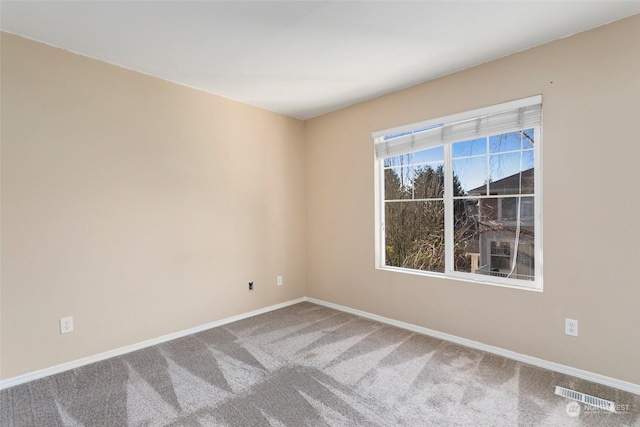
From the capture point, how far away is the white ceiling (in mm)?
1968

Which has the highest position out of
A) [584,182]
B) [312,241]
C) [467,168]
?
[467,168]

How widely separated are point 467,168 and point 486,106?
0.57 m

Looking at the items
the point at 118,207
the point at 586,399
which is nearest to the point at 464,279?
the point at 586,399

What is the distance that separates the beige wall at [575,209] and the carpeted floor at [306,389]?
0.26m

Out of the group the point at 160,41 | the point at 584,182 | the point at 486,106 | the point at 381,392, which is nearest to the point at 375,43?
the point at 486,106

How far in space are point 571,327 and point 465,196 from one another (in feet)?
4.31

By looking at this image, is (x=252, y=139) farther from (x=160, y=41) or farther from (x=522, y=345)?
(x=522, y=345)

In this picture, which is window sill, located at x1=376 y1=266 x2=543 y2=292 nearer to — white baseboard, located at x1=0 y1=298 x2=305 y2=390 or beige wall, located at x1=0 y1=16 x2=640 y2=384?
beige wall, located at x1=0 y1=16 x2=640 y2=384

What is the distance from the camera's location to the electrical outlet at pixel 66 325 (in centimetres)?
244

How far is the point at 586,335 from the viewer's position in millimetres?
2258

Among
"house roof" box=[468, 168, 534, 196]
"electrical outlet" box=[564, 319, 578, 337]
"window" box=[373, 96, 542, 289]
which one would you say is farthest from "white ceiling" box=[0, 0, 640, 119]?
"electrical outlet" box=[564, 319, 578, 337]

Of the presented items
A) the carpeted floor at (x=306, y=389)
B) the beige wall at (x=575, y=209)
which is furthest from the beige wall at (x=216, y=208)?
the carpeted floor at (x=306, y=389)

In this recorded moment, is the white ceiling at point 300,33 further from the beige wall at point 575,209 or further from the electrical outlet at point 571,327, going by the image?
the electrical outlet at point 571,327

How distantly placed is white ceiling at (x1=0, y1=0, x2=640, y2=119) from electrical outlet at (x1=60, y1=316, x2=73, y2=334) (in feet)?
7.12
